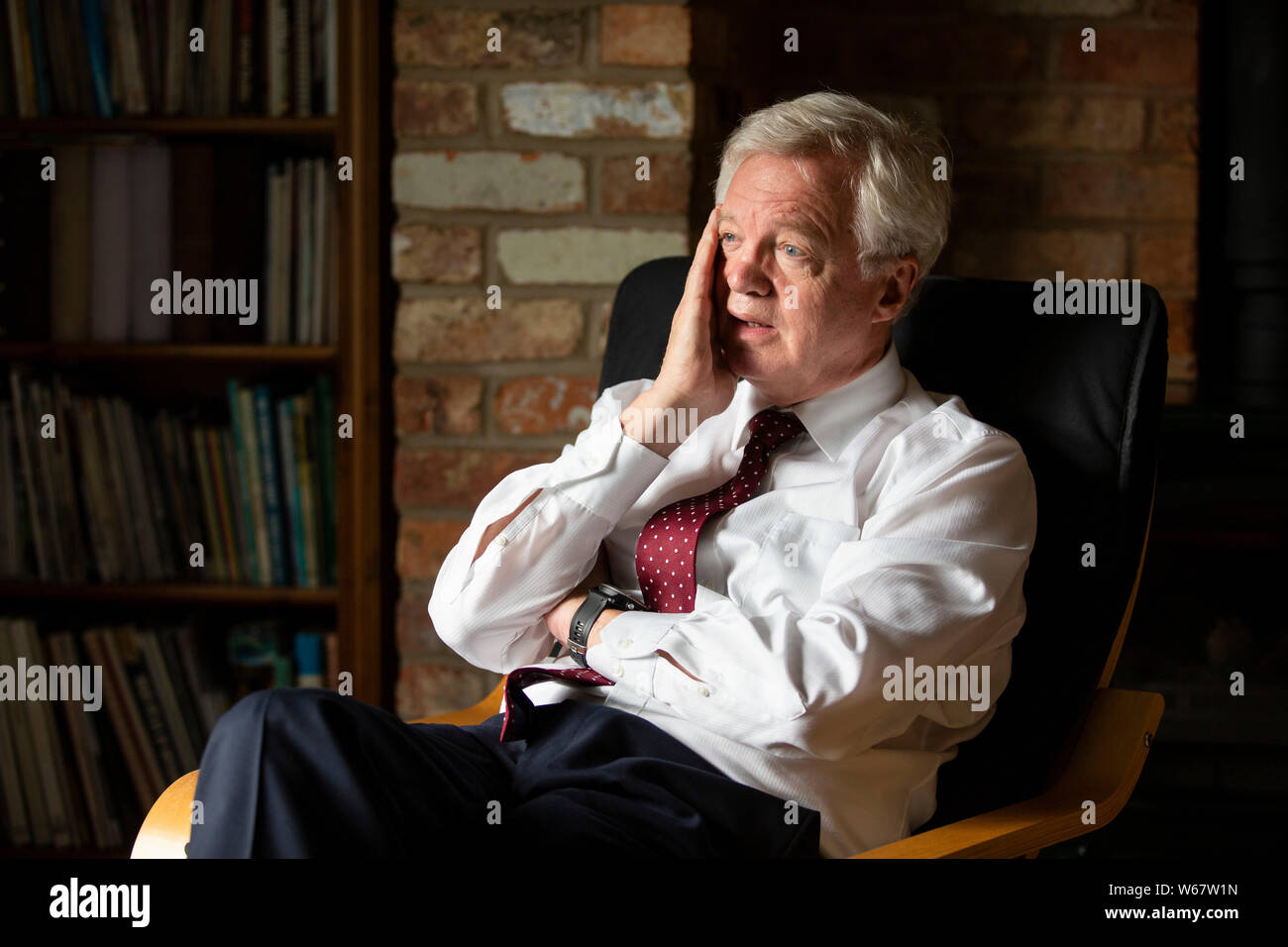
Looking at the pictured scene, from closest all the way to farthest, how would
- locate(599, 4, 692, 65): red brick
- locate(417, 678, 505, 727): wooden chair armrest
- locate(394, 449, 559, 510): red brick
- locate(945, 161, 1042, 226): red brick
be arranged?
locate(417, 678, 505, 727): wooden chair armrest → locate(599, 4, 692, 65): red brick → locate(394, 449, 559, 510): red brick → locate(945, 161, 1042, 226): red brick

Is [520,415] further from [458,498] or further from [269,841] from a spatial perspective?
[269,841]

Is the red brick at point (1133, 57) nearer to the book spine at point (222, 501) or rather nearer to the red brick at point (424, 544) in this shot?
the red brick at point (424, 544)

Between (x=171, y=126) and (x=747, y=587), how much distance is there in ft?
4.18

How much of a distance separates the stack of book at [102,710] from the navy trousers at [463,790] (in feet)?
2.87

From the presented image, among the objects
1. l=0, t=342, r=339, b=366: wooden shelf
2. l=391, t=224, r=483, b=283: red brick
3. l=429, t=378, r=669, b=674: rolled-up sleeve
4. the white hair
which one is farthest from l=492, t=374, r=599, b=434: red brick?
the white hair

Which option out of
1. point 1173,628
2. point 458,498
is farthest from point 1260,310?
point 458,498

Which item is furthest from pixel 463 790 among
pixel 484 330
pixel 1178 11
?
pixel 1178 11

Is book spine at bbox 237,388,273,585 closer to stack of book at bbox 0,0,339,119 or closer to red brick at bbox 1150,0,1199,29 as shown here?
stack of book at bbox 0,0,339,119

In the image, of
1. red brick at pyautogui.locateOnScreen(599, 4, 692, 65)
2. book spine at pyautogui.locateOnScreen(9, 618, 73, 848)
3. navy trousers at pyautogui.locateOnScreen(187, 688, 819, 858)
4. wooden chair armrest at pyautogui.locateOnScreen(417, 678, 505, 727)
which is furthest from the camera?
book spine at pyautogui.locateOnScreen(9, 618, 73, 848)

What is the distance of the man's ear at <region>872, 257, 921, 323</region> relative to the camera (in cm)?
129

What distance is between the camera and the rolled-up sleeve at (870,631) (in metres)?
1.07

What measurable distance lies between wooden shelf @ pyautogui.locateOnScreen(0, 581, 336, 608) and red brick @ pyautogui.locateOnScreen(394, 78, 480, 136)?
774mm

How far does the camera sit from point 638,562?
4.35 ft

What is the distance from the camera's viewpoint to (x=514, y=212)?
5.93 feet
